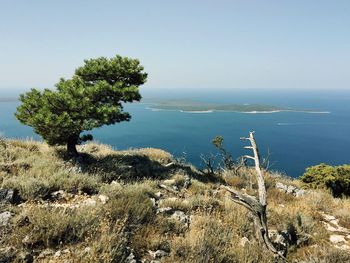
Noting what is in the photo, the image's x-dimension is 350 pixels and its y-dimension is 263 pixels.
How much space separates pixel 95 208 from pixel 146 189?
9.04ft

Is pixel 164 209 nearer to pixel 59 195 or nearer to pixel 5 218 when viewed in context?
pixel 59 195

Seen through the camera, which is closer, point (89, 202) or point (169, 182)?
point (89, 202)

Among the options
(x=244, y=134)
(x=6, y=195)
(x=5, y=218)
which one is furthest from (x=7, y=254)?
(x=244, y=134)

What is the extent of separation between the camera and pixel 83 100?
11031 mm

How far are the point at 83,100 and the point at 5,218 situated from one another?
6454mm

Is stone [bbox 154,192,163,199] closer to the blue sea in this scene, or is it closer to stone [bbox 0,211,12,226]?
stone [bbox 0,211,12,226]

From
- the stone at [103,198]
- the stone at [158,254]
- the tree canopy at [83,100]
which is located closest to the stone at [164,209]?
the stone at [103,198]

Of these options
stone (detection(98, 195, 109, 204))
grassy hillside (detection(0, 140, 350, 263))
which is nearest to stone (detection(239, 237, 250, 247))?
grassy hillside (detection(0, 140, 350, 263))

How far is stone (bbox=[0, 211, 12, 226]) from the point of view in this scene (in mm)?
5041

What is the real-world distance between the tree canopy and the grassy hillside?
125 centimetres

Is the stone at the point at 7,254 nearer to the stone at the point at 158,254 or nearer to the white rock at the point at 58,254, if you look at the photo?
the white rock at the point at 58,254

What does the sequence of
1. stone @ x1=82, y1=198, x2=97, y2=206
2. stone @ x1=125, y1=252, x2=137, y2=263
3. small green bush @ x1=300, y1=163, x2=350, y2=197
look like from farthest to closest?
small green bush @ x1=300, y1=163, x2=350, y2=197, stone @ x1=82, y1=198, x2=97, y2=206, stone @ x1=125, y1=252, x2=137, y2=263

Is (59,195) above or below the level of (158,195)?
above

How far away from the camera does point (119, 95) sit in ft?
40.3
